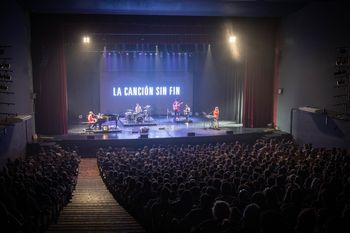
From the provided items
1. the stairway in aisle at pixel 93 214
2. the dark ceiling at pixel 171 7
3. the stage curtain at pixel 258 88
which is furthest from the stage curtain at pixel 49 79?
the stage curtain at pixel 258 88

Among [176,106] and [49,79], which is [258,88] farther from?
[49,79]

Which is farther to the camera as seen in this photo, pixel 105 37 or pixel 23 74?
pixel 105 37

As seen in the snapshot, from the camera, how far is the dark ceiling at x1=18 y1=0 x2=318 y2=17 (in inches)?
574

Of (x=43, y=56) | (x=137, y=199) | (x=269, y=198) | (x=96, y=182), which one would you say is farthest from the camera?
(x=43, y=56)

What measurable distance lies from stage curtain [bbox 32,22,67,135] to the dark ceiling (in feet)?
3.81

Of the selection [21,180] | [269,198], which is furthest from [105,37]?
[269,198]

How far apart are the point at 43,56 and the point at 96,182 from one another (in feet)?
27.9

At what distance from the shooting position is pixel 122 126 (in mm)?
19969

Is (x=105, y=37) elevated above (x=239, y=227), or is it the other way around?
(x=105, y=37)

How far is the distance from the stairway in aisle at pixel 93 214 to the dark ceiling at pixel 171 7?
7.66 metres

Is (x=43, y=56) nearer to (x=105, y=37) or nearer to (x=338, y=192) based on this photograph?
(x=105, y=37)

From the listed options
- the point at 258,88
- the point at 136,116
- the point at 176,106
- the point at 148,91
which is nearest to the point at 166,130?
the point at 136,116

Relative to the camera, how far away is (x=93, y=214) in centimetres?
736

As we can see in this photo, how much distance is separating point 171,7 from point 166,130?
5975mm
